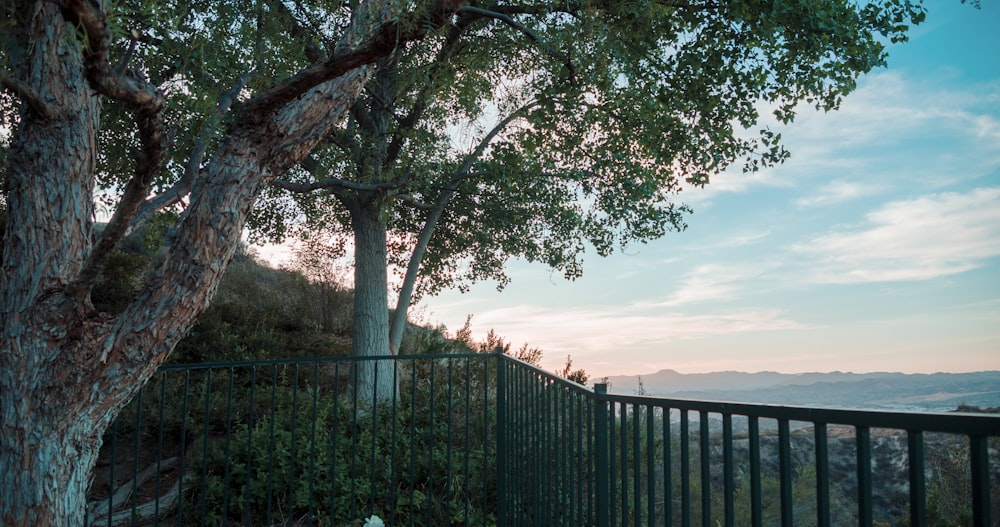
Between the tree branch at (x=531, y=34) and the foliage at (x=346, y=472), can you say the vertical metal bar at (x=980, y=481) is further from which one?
the tree branch at (x=531, y=34)

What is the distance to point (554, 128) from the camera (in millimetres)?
8664

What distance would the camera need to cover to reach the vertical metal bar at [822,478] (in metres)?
1.41

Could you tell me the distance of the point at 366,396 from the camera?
9.37m

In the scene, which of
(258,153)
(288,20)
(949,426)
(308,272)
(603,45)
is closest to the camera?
(949,426)

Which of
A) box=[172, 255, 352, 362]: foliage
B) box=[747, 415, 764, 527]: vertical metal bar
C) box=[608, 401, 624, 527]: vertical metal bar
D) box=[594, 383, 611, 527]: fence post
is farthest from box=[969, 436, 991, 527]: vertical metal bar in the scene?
box=[172, 255, 352, 362]: foliage

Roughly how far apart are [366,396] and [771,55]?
6568mm

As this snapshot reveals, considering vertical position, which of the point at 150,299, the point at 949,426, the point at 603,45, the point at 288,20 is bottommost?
the point at 949,426

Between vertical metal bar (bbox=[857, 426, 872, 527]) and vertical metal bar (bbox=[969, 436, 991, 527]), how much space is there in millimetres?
197

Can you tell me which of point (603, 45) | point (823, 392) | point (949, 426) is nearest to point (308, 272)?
point (603, 45)

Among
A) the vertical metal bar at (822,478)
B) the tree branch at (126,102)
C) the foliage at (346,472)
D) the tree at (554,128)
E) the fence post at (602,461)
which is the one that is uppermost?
the tree at (554,128)

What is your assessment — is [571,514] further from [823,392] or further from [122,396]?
[823,392]

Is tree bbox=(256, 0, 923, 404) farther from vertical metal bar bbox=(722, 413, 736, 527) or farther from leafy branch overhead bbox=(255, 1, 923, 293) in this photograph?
vertical metal bar bbox=(722, 413, 736, 527)

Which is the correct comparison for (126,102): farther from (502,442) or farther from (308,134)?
(502,442)

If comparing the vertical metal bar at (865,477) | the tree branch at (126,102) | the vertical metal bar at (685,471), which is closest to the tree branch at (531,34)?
the tree branch at (126,102)
